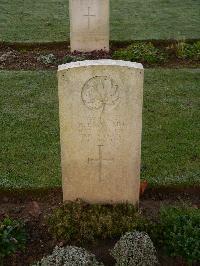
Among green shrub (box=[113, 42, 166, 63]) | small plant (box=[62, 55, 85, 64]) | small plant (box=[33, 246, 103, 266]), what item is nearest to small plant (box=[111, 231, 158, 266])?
small plant (box=[33, 246, 103, 266])

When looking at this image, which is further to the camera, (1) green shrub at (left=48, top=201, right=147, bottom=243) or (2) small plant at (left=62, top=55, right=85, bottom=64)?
(2) small plant at (left=62, top=55, right=85, bottom=64)

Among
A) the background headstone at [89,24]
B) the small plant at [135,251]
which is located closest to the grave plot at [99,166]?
the small plant at [135,251]

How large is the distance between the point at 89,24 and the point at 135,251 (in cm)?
648

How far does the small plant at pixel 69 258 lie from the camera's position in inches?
166

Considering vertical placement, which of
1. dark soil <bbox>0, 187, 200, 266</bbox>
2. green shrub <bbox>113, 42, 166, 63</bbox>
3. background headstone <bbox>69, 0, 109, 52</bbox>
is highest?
background headstone <bbox>69, 0, 109, 52</bbox>

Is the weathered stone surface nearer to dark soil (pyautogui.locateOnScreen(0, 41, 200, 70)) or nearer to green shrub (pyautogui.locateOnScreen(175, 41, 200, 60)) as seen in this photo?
dark soil (pyautogui.locateOnScreen(0, 41, 200, 70))

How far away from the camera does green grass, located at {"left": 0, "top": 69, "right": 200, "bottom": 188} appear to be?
6008mm

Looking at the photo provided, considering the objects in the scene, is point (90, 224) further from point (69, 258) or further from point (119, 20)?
point (119, 20)

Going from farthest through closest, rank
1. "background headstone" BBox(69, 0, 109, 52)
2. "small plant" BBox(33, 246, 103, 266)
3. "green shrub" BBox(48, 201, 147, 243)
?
"background headstone" BBox(69, 0, 109, 52)
"green shrub" BBox(48, 201, 147, 243)
"small plant" BBox(33, 246, 103, 266)

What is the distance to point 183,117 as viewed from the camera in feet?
24.7

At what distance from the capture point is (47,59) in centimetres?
993

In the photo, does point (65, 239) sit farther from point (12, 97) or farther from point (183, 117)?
point (12, 97)

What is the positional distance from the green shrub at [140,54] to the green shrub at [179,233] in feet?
18.1

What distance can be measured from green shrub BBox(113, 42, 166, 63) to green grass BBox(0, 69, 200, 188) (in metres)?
0.58
